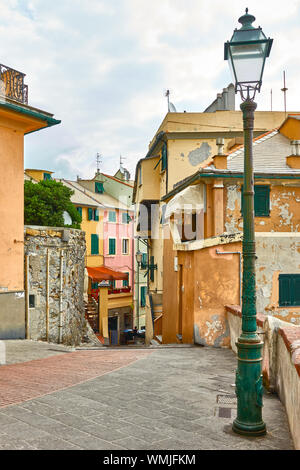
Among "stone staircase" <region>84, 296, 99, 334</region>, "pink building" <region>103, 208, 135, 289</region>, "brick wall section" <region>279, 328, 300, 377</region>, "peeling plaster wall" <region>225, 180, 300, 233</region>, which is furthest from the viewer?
"pink building" <region>103, 208, 135, 289</region>

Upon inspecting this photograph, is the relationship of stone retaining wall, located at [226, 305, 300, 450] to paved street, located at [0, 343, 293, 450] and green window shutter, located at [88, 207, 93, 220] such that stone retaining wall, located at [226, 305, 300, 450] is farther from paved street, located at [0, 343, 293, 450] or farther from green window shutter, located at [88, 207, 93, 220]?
green window shutter, located at [88, 207, 93, 220]

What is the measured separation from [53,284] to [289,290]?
799 cm

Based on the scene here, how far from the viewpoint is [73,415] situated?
17.3 feet

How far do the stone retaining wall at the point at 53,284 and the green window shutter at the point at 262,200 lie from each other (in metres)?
6.83

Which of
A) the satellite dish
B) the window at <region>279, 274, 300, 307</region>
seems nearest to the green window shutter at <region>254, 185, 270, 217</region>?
the window at <region>279, 274, 300, 307</region>

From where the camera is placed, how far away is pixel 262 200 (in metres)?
15.5

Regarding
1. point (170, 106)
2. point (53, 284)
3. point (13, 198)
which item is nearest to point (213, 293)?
point (13, 198)

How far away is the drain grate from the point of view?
5.92 m

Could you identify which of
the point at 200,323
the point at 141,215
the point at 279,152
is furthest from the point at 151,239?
the point at 200,323

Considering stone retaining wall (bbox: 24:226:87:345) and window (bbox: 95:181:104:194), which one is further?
window (bbox: 95:181:104:194)

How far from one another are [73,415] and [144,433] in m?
1.03

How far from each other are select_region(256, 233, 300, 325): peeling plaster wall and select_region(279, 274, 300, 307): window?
108 millimetres

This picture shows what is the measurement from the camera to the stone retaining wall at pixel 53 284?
587 inches

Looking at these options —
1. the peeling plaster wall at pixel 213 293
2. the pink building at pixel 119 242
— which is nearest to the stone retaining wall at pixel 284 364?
the peeling plaster wall at pixel 213 293
